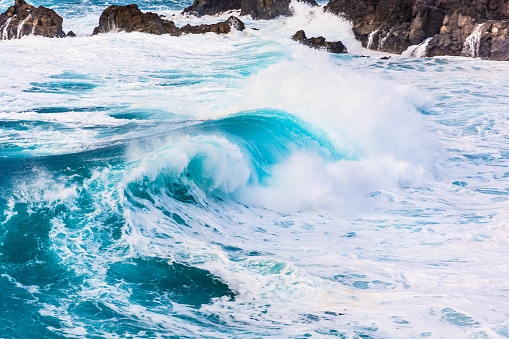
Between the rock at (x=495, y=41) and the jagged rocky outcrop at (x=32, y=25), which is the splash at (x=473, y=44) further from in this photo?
the jagged rocky outcrop at (x=32, y=25)

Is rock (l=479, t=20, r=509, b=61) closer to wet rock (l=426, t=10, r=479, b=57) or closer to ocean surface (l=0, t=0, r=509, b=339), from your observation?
wet rock (l=426, t=10, r=479, b=57)

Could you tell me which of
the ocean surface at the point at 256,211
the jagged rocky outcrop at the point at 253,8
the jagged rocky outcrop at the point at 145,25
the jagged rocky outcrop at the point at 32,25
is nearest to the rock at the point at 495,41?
the ocean surface at the point at 256,211

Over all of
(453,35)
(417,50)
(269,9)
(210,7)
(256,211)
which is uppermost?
(210,7)

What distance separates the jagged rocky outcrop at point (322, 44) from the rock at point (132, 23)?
6183 mm

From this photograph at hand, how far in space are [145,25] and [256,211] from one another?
2211 centimetres

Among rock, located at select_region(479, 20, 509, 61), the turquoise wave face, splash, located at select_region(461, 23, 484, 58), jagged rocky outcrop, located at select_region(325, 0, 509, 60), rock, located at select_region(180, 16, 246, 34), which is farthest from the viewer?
A: rock, located at select_region(180, 16, 246, 34)

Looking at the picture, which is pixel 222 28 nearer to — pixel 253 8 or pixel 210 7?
pixel 253 8

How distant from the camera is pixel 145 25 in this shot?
28.6 metres

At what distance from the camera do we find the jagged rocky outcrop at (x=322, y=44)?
26.2m

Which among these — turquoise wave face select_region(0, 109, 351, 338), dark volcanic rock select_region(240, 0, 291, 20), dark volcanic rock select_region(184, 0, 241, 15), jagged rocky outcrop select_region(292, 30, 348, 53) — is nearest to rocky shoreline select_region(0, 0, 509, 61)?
jagged rocky outcrop select_region(292, 30, 348, 53)

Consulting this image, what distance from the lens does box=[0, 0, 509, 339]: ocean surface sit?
530cm

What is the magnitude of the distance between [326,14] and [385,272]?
88.3 feet

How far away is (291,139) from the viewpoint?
36.4 feet

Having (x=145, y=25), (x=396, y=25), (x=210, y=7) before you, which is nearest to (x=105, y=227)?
(x=396, y=25)
